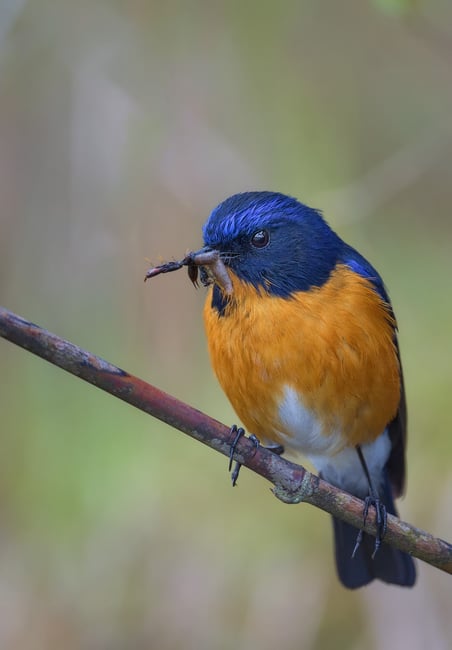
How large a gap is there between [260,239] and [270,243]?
6cm

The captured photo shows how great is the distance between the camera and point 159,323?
17.6 ft

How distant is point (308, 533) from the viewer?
5.50m

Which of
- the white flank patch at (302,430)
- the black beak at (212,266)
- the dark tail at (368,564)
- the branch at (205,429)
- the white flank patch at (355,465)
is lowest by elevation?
the branch at (205,429)

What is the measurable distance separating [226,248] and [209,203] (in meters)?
1.54

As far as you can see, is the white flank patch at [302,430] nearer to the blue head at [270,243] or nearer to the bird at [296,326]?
the bird at [296,326]

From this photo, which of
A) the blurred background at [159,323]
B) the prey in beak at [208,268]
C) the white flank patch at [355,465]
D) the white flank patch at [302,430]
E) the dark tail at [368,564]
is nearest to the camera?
the prey in beak at [208,268]

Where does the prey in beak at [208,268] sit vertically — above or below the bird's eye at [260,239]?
below

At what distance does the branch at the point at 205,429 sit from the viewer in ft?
9.12

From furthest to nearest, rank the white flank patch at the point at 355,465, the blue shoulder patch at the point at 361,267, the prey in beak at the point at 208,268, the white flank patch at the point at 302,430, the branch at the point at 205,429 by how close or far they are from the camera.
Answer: the white flank patch at the point at 355,465 → the blue shoulder patch at the point at 361,267 → the white flank patch at the point at 302,430 → the prey in beak at the point at 208,268 → the branch at the point at 205,429

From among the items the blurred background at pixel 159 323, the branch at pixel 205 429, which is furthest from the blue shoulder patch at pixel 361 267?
the branch at pixel 205 429

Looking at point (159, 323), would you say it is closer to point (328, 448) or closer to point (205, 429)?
point (328, 448)

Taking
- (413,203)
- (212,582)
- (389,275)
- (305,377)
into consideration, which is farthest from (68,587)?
(413,203)

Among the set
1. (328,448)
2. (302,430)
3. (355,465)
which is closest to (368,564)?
(355,465)

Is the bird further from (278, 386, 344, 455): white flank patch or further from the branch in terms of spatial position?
the branch
